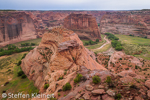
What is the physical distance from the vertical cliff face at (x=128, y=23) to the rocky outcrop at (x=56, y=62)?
258 ft

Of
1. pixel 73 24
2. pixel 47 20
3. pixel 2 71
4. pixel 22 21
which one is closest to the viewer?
pixel 2 71

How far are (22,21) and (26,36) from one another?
34.7 feet

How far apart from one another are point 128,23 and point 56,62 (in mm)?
93797

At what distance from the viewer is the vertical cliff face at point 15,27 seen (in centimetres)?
5517

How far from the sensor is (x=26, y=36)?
69.1 m

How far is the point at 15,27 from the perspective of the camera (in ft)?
198

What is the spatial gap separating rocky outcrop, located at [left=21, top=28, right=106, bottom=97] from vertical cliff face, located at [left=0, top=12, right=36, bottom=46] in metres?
42.3

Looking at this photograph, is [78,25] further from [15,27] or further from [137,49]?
[15,27]

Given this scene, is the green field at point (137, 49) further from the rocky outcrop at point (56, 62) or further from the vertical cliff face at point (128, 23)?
the rocky outcrop at point (56, 62)

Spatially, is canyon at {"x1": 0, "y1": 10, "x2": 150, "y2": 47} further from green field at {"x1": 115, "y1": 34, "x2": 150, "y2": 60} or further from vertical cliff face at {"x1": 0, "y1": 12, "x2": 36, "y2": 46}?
green field at {"x1": 115, "y1": 34, "x2": 150, "y2": 60}

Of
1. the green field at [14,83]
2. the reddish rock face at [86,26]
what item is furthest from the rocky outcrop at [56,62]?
the reddish rock face at [86,26]

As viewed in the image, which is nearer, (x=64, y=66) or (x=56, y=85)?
(x=56, y=85)

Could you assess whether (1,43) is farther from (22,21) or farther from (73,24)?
(73,24)

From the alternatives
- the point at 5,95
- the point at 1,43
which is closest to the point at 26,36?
the point at 1,43
